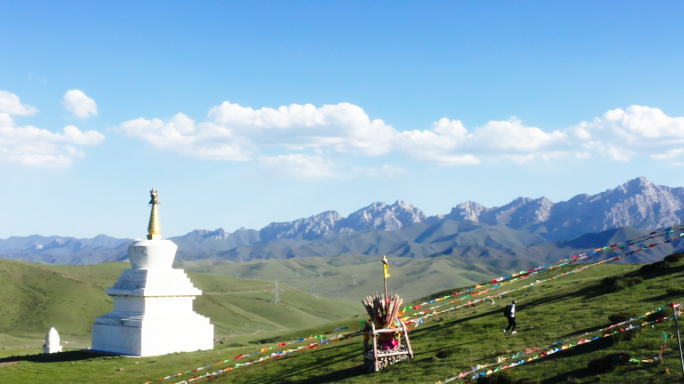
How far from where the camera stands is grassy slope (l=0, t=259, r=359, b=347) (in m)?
90.9

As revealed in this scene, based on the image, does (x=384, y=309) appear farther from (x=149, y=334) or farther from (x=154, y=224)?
(x=154, y=224)

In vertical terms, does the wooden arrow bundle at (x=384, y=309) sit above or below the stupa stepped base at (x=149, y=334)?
above

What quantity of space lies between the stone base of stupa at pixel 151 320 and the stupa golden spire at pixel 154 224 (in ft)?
9.33

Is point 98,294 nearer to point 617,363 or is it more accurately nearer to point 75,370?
point 75,370

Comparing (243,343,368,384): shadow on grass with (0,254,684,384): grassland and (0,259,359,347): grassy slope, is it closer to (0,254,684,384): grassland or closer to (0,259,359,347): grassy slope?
(0,254,684,384): grassland

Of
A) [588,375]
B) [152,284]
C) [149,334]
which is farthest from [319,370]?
[152,284]

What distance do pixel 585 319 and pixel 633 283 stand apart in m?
7.74

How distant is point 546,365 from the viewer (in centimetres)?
2127

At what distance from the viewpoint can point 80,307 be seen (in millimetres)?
99438

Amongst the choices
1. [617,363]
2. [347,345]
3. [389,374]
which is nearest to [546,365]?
[617,363]

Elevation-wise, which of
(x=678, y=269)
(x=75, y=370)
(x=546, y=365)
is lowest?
(x=75, y=370)

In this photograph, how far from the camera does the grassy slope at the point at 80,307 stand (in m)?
90.9

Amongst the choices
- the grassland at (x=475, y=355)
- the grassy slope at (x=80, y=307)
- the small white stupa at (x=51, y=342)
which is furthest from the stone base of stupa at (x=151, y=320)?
the grassy slope at (x=80, y=307)

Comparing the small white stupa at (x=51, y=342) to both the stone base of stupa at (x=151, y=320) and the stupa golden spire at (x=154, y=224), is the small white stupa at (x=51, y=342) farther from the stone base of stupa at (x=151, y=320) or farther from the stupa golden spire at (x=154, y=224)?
the stupa golden spire at (x=154, y=224)
